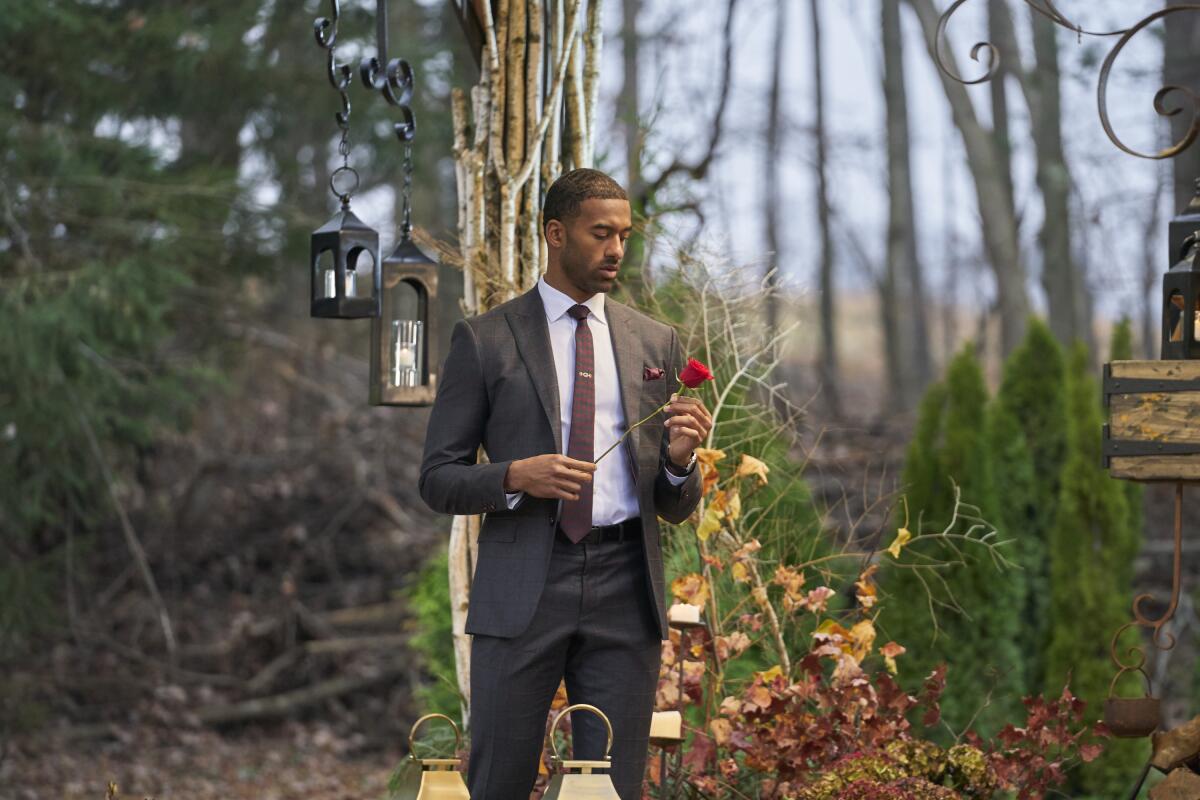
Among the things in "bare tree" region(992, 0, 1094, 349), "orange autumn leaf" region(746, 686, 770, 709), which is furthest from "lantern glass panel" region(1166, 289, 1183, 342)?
"bare tree" region(992, 0, 1094, 349)

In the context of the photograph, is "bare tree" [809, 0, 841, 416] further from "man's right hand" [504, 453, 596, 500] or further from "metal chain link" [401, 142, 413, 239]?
"man's right hand" [504, 453, 596, 500]

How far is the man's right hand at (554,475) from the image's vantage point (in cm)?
285

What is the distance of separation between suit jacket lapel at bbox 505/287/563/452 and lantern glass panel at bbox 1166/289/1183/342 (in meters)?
1.82

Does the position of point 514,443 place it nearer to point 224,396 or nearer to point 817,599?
point 817,599

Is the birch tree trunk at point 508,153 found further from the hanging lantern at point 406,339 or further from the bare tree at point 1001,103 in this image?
the bare tree at point 1001,103

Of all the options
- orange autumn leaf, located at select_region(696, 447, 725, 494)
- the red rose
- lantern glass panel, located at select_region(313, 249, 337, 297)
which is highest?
lantern glass panel, located at select_region(313, 249, 337, 297)

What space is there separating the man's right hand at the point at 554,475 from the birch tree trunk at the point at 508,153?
137 cm

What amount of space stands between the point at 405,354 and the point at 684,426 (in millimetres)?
1192

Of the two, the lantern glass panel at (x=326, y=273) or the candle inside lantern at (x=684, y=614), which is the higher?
the lantern glass panel at (x=326, y=273)

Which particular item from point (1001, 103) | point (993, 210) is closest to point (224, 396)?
point (993, 210)

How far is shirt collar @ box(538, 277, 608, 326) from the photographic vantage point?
3.16 meters

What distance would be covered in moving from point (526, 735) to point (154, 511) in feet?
24.4

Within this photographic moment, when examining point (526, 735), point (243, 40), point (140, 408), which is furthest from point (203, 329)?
point (526, 735)

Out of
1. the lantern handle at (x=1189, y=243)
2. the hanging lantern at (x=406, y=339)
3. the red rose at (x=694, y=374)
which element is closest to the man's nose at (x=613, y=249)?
the red rose at (x=694, y=374)
